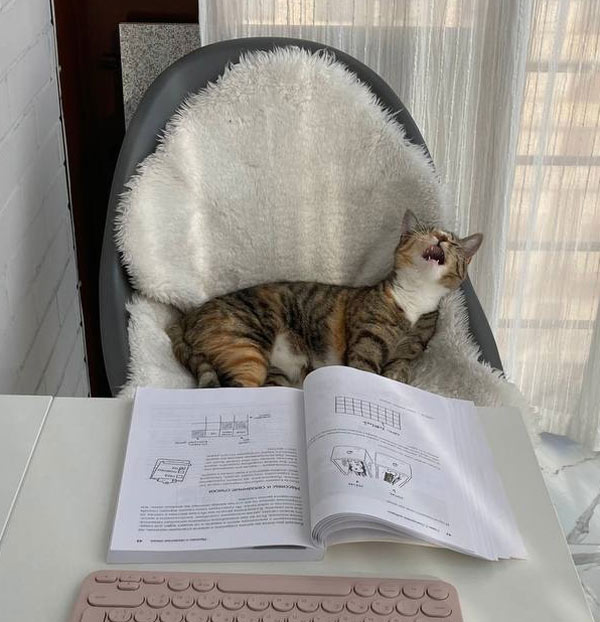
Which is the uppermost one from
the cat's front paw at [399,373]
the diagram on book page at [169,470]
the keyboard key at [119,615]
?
the diagram on book page at [169,470]

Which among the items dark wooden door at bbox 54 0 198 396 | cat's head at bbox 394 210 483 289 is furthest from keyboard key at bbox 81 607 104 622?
dark wooden door at bbox 54 0 198 396

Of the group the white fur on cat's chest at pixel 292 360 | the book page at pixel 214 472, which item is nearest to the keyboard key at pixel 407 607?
the book page at pixel 214 472

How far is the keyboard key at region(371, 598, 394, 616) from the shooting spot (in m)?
0.77

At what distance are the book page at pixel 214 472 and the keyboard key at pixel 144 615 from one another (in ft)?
0.24

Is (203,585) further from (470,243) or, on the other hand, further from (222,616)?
(470,243)

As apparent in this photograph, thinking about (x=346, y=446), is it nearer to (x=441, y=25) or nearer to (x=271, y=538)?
(x=271, y=538)

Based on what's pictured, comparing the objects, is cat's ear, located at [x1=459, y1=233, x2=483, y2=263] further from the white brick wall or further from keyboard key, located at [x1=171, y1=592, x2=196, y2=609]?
keyboard key, located at [x1=171, y1=592, x2=196, y2=609]

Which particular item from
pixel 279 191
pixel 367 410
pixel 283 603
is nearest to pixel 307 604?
pixel 283 603

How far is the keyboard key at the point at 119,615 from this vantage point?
0.75 m

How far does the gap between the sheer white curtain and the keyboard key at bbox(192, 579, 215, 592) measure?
3.47ft

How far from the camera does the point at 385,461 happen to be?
2.97ft

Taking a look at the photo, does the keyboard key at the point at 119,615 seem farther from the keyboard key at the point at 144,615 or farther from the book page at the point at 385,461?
the book page at the point at 385,461

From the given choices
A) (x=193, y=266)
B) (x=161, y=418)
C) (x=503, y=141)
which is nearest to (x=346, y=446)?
(x=161, y=418)

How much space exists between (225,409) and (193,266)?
0.69 metres
